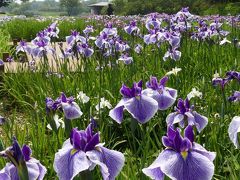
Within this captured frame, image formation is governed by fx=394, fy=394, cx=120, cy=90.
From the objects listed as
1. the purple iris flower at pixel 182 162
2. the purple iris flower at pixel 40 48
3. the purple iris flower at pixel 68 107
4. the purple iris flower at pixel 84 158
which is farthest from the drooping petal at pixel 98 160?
the purple iris flower at pixel 40 48

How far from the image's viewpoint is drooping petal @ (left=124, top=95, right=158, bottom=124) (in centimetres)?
167

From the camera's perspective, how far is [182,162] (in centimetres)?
116

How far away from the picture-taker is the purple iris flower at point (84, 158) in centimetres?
120

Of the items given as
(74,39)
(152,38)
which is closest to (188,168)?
(152,38)

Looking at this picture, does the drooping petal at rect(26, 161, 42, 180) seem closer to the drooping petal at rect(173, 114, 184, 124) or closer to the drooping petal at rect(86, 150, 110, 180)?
the drooping petal at rect(86, 150, 110, 180)

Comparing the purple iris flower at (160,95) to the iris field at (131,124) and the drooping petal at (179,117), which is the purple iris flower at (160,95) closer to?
the iris field at (131,124)

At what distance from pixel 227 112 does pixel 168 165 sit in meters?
2.26

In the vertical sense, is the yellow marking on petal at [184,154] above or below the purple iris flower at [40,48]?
above

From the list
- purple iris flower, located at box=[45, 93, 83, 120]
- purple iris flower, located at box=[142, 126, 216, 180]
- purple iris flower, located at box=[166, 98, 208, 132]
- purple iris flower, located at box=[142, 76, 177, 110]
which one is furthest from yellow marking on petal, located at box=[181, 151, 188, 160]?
purple iris flower, located at box=[45, 93, 83, 120]

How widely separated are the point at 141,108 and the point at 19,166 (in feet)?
2.06

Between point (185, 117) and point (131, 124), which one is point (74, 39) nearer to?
point (131, 124)

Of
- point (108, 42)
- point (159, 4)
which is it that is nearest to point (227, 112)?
point (108, 42)

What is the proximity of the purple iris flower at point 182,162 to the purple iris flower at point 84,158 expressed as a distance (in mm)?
127

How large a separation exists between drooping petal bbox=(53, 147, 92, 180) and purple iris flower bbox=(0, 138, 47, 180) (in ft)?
0.37
